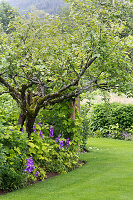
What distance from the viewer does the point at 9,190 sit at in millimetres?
5438

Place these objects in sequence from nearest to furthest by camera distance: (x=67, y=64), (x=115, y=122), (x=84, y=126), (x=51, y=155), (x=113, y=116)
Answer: (x=67, y=64), (x=51, y=155), (x=84, y=126), (x=115, y=122), (x=113, y=116)

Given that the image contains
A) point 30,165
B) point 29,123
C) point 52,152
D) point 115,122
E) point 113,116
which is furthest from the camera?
point 113,116

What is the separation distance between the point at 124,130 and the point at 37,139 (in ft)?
34.9

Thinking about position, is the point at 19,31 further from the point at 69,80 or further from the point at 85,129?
the point at 85,129

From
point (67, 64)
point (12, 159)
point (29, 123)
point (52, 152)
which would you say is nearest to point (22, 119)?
point (29, 123)

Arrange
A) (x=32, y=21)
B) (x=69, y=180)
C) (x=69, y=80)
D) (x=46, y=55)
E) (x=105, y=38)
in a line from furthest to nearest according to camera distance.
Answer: (x=32, y=21)
(x=69, y=80)
(x=46, y=55)
(x=105, y=38)
(x=69, y=180)

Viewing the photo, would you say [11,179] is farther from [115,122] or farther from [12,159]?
[115,122]

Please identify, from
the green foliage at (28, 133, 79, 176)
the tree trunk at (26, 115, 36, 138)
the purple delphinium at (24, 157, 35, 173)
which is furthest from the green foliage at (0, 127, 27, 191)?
the tree trunk at (26, 115, 36, 138)

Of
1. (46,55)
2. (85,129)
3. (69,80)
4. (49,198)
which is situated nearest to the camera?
(49,198)

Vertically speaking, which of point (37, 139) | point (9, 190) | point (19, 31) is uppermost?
point (19, 31)

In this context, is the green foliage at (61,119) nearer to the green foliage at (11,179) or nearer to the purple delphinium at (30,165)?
the purple delphinium at (30,165)

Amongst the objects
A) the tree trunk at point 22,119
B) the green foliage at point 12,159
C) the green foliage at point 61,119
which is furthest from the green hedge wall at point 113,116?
the green foliage at point 12,159

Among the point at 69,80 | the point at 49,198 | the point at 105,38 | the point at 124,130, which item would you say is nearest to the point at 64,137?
the point at 69,80

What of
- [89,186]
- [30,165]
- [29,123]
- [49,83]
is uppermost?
[49,83]
